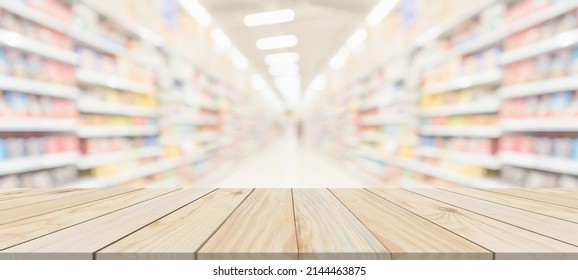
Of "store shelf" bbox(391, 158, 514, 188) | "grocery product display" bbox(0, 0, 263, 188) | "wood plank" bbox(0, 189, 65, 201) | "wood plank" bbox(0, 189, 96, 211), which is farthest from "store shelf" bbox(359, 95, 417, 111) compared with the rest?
"wood plank" bbox(0, 189, 65, 201)

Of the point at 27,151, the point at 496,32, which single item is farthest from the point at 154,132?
the point at 496,32

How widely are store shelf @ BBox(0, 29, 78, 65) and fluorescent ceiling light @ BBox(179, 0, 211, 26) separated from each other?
2.45m

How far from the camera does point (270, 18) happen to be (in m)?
4.89

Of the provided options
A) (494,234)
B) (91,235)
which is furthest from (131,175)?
(494,234)

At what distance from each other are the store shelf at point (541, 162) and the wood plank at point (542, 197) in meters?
0.89

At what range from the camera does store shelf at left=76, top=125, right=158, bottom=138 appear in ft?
7.35

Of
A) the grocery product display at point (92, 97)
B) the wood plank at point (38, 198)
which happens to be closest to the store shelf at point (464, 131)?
the wood plank at point (38, 198)

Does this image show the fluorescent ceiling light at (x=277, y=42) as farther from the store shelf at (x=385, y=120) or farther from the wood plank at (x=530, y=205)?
the wood plank at (x=530, y=205)

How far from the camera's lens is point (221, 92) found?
233 inches

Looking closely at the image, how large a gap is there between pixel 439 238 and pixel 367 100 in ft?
16.2

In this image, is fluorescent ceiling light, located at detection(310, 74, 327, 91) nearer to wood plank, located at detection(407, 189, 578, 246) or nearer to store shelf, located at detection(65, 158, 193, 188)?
store shelf, located at detection(65, 158, 193, 188)

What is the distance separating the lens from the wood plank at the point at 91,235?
527mm

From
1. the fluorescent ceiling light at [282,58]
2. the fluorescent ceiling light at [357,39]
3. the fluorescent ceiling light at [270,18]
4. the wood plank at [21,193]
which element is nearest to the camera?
the wood plank at [21,193]

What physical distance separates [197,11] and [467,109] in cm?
412
